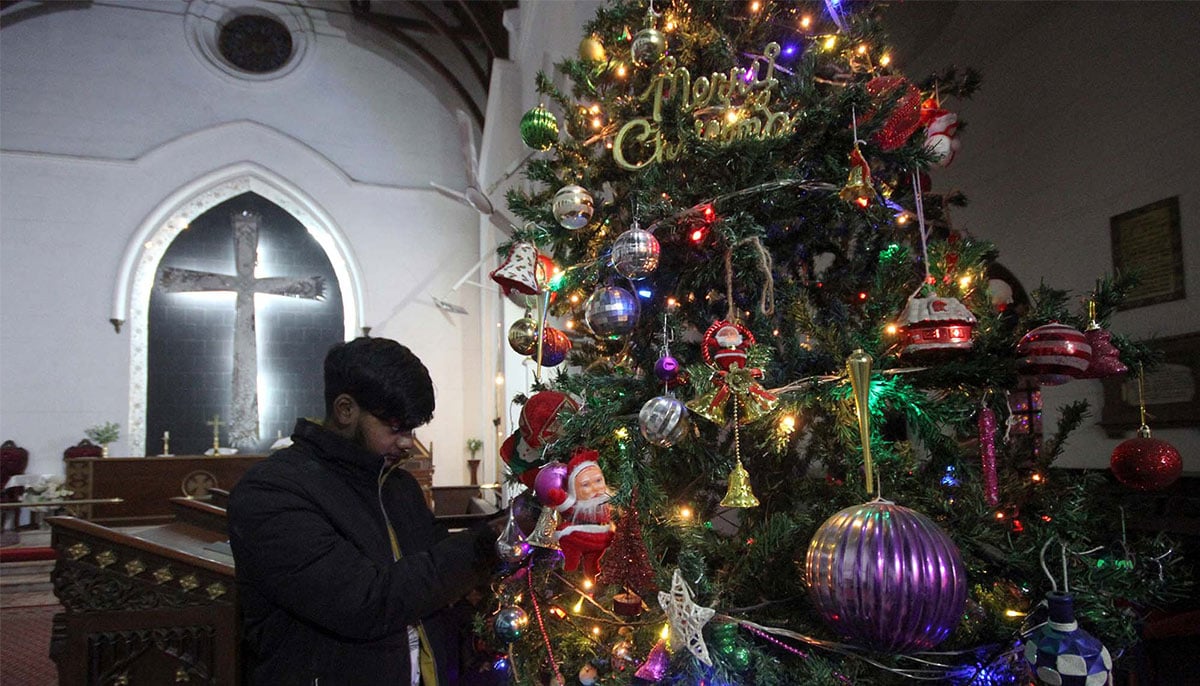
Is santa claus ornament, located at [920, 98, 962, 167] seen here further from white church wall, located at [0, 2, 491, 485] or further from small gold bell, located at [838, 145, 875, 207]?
white church wall, located at [0, 2, 491, 485]

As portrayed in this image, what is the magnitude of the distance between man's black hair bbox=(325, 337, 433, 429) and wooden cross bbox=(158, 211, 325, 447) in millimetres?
7879

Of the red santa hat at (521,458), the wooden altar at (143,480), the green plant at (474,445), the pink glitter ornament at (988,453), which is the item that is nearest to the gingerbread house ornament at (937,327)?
the pink glitter ornament at (988,453)

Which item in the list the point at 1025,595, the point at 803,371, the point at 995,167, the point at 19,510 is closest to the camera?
the point at 1025,595

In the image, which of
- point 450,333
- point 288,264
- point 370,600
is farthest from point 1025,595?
point 288,264

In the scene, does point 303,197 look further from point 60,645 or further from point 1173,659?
point 1173,659

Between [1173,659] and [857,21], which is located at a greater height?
[857,21]

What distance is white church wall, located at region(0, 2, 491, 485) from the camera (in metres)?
7.42

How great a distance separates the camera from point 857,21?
1647 mm

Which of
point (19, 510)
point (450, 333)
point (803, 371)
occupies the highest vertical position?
point (450, 333)

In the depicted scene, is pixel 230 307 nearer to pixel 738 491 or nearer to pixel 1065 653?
pixel 738 491

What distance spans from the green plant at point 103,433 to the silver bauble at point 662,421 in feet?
27.0

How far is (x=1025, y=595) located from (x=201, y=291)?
356 inches

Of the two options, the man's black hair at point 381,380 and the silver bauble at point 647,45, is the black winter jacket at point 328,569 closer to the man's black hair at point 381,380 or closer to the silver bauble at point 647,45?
the man's black hair at point 381,380

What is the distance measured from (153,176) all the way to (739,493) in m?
9.19
